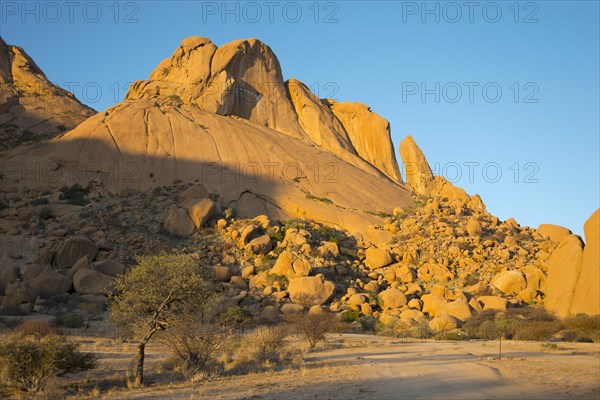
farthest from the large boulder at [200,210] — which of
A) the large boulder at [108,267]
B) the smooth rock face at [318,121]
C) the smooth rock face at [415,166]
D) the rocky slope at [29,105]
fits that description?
the smooth rock face at [415,166]

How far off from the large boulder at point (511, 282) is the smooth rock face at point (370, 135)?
113 ft

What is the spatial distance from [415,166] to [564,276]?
41.5 m

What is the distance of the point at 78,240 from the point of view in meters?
38.8

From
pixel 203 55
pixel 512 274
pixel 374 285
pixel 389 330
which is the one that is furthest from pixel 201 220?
pixel 203 55

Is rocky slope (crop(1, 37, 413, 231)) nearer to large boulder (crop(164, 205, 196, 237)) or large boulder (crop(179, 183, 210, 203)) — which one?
large boulder (crop(179, 183, 210, 203))

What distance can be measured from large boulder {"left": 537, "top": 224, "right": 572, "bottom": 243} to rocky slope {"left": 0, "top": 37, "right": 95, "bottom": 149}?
172ft

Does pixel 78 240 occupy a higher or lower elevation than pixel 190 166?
lower

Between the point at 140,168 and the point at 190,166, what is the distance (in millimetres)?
4592

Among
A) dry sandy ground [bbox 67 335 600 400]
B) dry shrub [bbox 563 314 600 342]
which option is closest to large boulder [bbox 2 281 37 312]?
dry sandy ground [bbox 67 335 600 400]

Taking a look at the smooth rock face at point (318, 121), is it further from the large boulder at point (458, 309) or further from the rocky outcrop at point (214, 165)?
the large boulder at point (458, 309)

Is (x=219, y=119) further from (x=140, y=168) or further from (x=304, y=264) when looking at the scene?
(x=304, y=264)

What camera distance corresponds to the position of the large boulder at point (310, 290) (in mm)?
35091

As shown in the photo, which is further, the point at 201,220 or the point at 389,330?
the point at 201,220

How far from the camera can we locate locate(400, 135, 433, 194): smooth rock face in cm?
6969
